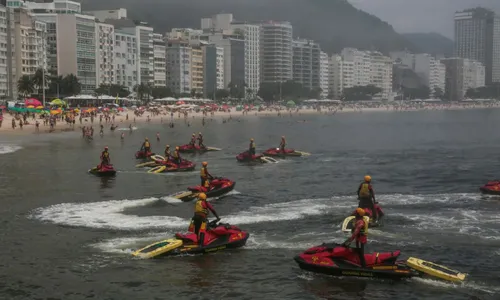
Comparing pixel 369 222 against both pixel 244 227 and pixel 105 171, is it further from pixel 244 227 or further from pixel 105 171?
pixel 105 171

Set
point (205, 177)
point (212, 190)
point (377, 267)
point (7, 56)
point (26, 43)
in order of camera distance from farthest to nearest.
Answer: point (26, 43)
point (7, 56)
point (212, 190)
point (205, 177)
point (377, 267)

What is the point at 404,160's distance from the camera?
5944cm

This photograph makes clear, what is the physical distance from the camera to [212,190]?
115ft

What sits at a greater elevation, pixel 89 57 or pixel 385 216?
pixel 89 57

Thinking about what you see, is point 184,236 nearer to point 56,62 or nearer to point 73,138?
point 73,138

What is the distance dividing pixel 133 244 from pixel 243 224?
5.89 metres

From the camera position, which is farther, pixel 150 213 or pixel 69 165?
pixel 69 165

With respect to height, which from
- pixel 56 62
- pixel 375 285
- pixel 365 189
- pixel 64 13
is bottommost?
pixel 375 285

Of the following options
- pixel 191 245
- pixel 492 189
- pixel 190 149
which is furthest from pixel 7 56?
pixel 191 245

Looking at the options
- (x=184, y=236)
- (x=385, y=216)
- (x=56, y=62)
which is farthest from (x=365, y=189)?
(x=56, y=62)

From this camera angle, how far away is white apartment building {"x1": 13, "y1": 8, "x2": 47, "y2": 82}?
160 m

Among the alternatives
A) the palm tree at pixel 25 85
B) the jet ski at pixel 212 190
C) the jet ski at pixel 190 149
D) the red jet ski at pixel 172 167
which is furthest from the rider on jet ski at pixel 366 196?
the palm tree at pixel 25 85

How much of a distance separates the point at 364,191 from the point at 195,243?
837 centimetres

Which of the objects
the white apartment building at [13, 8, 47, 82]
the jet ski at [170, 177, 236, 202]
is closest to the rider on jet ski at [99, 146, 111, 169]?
the jet ski at [170, 177, 236, 202]
